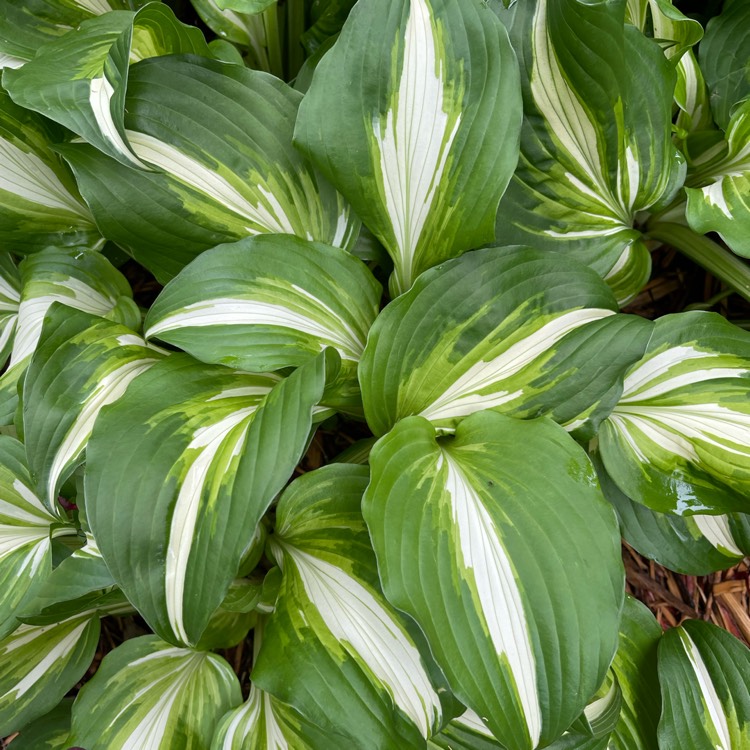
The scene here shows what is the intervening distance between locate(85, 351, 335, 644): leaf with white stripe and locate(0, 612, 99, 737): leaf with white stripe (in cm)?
36

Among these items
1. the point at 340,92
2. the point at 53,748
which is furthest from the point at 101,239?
the point at 53,748

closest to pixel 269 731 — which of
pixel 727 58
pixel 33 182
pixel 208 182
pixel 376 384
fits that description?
pixel 376 384

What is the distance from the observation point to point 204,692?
0.82 meters

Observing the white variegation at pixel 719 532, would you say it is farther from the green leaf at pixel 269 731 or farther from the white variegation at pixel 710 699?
the green leaf at pixel 269 731

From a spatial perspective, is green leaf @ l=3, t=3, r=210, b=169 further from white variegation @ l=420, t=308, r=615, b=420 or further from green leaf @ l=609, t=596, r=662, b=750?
green leaf @ l=609, t=596, r=662, b=750

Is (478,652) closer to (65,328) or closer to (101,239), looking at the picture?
(65,328)

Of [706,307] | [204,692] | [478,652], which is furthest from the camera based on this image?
[706,307]

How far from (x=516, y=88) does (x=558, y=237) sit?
0.19 meters

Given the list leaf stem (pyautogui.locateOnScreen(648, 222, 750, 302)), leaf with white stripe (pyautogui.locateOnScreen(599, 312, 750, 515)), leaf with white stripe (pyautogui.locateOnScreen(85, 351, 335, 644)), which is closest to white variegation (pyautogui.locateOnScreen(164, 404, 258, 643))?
leaf with white stripe (pyautogui.locateOnScreen(85, 351, 335, 644))

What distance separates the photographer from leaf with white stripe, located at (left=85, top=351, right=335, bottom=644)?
1.92 ft

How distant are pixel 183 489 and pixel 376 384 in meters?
0.22

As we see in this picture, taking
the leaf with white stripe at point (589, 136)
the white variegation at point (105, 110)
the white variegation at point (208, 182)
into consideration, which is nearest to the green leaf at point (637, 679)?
the leaf with white stripe at point (589, 136)

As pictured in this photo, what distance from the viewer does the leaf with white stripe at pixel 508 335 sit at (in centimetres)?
67

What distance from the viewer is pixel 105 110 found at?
24.6 inches
